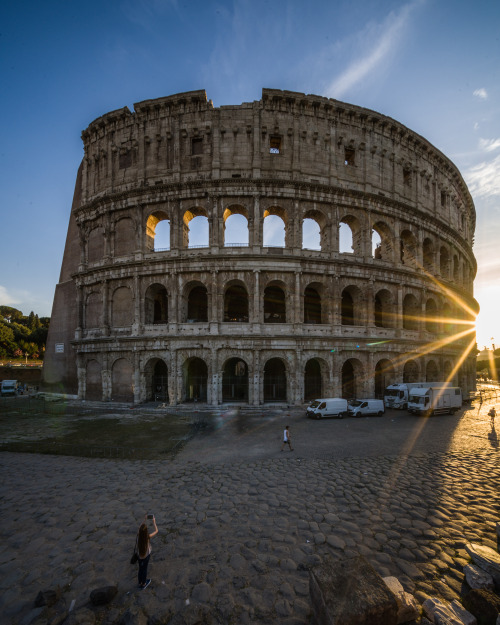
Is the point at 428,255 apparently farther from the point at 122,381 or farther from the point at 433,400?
the point at 122,381

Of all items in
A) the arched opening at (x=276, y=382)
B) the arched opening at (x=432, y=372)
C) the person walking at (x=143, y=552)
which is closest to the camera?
the person walking at (x=143, y=552)

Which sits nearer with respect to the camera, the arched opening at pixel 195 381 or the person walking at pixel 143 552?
the person walking at pixel 143 552

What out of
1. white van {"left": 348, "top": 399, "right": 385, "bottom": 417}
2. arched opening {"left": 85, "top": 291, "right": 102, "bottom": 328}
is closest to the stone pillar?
white van {"left": 348, "top": 399, "right": 385, "bottom": 417}

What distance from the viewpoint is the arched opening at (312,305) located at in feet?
77.7

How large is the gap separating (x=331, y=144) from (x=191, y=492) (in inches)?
1019

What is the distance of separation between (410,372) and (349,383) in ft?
20.1

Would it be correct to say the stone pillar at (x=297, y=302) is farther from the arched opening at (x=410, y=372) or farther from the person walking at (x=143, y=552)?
the person walking at (x=143, y=552)

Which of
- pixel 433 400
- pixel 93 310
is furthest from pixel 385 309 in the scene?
pixel 93 310

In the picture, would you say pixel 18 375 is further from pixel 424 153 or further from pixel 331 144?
pixel 424 153

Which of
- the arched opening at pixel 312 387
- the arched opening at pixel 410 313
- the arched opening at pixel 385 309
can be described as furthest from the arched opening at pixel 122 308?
the arched opening at pixel 410 313

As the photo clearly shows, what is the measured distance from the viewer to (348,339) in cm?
2105

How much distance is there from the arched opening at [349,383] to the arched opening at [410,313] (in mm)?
6637

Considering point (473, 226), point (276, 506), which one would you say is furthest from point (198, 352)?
point (473, 226)

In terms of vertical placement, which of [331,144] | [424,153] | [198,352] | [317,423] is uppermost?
[424,153]
